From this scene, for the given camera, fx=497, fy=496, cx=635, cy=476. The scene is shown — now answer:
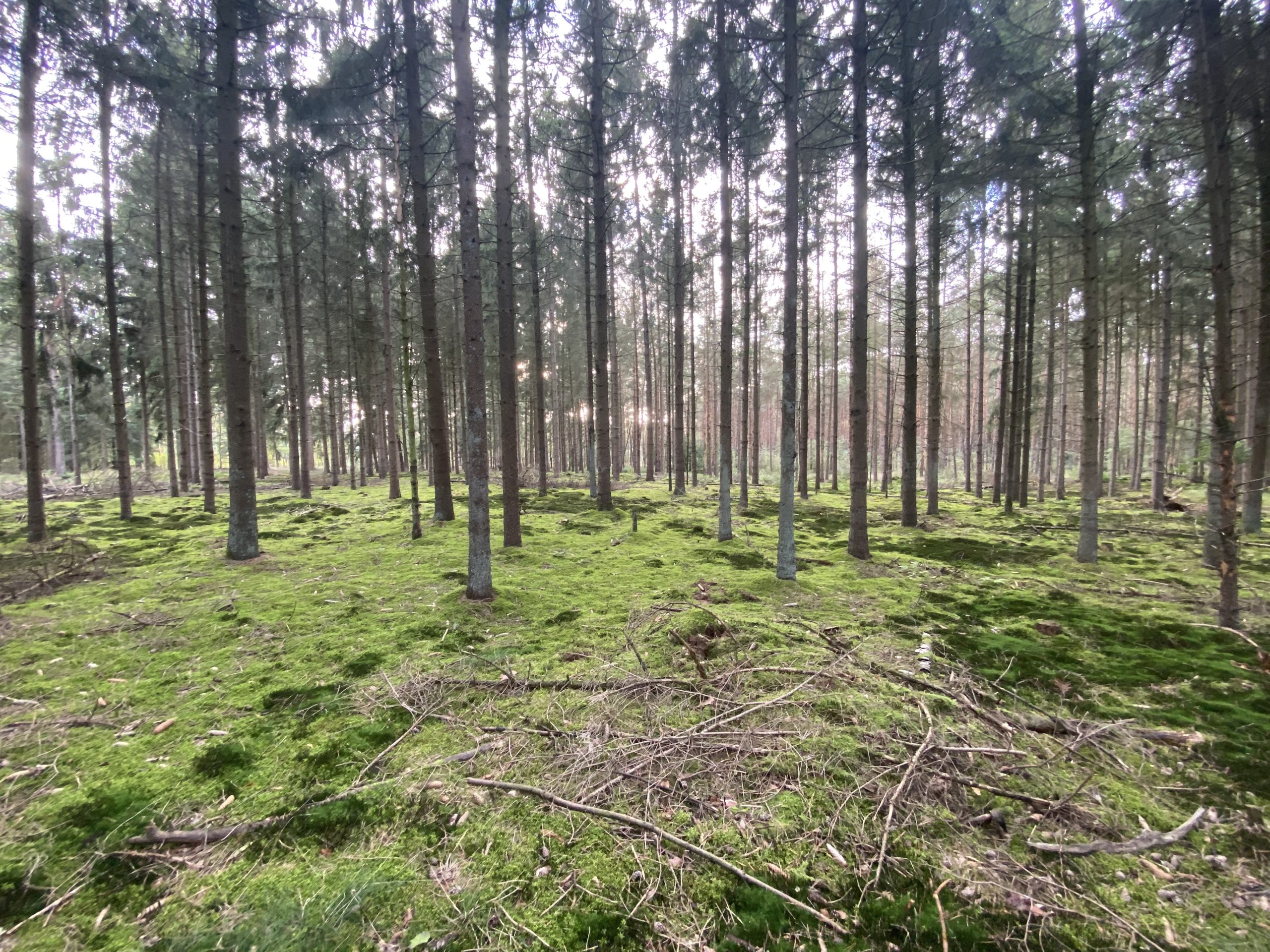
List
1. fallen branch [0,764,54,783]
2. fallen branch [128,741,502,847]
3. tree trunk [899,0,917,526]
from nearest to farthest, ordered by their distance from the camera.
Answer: fallen branch [128,741,502,847] → fallen branch [0,764,54,783] → tree trunk [899,0,917,526]

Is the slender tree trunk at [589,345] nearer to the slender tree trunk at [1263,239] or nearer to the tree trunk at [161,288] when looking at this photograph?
the tree trunk at [161,288]

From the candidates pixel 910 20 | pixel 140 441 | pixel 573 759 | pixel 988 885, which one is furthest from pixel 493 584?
pixel 140 441

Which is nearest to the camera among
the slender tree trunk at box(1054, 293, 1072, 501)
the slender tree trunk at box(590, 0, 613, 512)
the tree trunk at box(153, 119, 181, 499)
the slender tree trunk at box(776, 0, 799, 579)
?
the slender tree trunk at box(776, 0, 799, 579)

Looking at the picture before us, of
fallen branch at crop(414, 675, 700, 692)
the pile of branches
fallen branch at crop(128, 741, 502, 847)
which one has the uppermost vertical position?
the pile of branches

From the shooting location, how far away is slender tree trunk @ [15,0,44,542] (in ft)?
27.8

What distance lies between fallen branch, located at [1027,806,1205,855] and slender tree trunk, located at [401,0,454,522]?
10.1 metres

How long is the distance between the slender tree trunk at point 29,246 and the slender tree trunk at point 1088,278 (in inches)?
663

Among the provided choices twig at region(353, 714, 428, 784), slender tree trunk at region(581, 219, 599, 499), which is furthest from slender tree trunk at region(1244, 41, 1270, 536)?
slender tree trunk at region(581, 219, 599, 499)

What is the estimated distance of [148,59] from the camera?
358 inches

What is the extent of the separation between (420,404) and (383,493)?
43.3 feet

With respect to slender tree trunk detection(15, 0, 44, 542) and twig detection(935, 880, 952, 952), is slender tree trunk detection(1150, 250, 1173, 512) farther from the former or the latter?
slender tree trunk detection(15, 0, 44, 542)

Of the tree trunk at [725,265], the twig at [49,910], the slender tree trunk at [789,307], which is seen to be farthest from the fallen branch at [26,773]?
the tree trunk at [725,265]

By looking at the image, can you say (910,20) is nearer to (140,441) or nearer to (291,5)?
(291,5)

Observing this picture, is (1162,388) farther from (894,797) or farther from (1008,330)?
(894,797)
